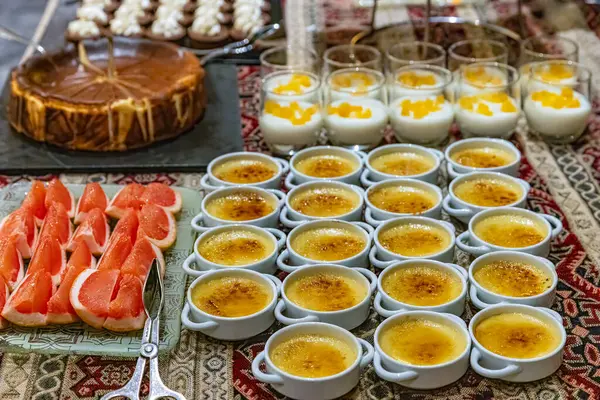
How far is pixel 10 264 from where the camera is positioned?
1.98m

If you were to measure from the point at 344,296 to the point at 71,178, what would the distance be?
1.08 m

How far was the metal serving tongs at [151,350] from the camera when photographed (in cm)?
162

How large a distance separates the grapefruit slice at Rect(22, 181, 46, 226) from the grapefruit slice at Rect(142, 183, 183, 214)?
10.3 inches

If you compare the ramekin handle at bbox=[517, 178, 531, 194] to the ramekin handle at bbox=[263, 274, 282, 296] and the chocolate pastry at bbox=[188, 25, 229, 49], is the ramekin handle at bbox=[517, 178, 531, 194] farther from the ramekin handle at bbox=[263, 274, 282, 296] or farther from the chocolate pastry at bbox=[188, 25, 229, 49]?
the chocolate pastry at bbox=[188, 25, 229, 49]

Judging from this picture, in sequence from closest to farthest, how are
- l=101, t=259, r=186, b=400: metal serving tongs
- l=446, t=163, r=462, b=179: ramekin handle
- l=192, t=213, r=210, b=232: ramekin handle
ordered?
1. l=101, t=259, r=186, b=400: metal serving tongs
2. l=192, t=213, r=210, b=232: ramekin handle
3. l=446, t=163, r=462, b=179: ramekin handle

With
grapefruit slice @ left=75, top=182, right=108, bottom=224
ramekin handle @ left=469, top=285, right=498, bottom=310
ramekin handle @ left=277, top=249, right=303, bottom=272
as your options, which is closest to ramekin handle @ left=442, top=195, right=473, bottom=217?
ramekin handle @ left=469, top=285, right=498, bottom=310

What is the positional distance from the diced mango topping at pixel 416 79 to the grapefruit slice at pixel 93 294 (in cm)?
132

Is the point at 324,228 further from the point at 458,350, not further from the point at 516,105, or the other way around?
the point at 516,105

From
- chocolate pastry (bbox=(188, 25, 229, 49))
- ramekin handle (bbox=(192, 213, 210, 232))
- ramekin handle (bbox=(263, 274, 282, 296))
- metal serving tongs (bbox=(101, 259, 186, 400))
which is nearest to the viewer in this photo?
metal serving tongs (bbox=(101, 259, 186, 400))

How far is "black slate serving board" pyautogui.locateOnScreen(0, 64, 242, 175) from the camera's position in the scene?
2590 mm

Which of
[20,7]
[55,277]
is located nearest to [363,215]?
[55,277]

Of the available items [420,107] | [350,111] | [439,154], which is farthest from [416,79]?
[439,154]

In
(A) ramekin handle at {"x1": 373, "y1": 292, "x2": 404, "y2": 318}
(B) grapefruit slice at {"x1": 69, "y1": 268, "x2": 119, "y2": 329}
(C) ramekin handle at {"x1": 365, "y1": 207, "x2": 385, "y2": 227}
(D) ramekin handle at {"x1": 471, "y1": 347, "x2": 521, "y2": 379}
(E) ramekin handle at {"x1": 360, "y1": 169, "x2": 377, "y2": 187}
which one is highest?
(B) grapefruit slice at {"x1": 69, "y1": 268, "x2": 119, "y2": 329}

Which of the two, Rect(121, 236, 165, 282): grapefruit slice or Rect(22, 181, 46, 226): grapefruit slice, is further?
Rect(22, 181, 46, 226): grapefruit slice
